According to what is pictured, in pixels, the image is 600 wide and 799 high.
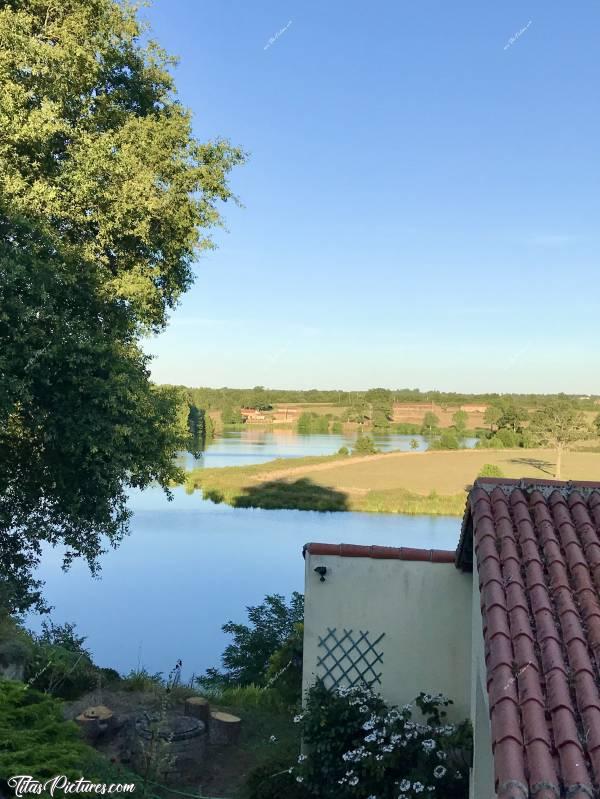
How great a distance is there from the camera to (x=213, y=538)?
34250 millimetres

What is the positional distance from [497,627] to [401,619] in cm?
345

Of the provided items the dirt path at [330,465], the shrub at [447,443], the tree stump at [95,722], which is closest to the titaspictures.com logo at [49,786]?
the tree stump at [95,722]

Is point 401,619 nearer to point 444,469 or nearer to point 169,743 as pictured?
point 169,743

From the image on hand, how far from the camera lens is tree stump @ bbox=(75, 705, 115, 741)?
8.12 meters

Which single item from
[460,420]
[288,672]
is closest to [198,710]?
[288,672]

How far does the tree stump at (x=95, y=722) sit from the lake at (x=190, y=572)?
874 cm

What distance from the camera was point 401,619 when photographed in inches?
299

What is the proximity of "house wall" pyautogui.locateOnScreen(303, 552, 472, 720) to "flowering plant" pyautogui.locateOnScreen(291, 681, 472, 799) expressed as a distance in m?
0.23

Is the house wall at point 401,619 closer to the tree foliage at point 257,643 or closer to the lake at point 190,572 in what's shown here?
the tree foliage at point 257,643

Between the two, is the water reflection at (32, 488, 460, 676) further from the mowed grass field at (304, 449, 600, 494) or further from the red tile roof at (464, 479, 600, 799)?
the red tile roof at (464, 479, 600, 799)

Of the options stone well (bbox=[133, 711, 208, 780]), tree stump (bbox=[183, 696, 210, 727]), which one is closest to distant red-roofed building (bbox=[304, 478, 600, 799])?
stone well (bbox=[133, 711, 208, 780])

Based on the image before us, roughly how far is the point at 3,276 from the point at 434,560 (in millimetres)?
7252

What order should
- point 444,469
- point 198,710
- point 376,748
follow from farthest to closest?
1. point 444,469
2. point 198,710
3. point 376,748

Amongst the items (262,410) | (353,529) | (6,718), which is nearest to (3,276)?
(6,718)
